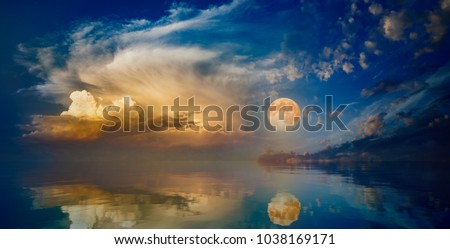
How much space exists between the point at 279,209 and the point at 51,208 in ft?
27.8

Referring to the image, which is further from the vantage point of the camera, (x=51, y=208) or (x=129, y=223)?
(x=51, y=208)

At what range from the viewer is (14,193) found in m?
16.4

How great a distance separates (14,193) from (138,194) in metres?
6.43

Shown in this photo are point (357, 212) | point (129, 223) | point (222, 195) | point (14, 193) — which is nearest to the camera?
point (129, 223)

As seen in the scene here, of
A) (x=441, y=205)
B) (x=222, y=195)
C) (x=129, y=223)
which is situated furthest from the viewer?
(x=222, y=195)

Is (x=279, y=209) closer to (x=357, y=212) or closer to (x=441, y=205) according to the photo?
(x=357, y=212)

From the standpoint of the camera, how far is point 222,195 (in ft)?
49.3

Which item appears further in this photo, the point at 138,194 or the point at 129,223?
the point at 138,194
